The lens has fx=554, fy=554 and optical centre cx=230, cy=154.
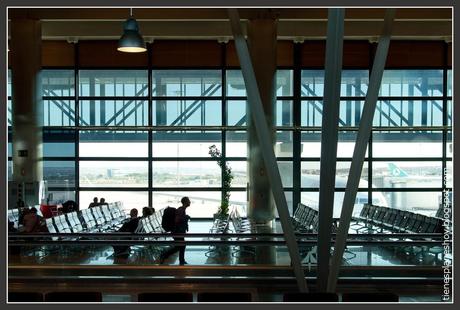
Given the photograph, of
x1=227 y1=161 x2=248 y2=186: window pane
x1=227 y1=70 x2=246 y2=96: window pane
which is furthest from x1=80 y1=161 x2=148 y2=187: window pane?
x1=227 y1=70 x2=246 y2=96: window pane

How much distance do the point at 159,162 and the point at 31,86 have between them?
209 inches

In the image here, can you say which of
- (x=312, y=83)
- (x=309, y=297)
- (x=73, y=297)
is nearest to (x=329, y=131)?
(x=309, y=297)

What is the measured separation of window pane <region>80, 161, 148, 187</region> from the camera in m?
20.4

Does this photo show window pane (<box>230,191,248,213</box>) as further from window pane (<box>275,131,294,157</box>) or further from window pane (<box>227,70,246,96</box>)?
window pane (<box>227,70,246,96</box>)

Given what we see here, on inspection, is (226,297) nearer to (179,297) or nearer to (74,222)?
(179,297)

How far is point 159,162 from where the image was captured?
2044cm

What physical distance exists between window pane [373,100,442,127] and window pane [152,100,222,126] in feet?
19.1

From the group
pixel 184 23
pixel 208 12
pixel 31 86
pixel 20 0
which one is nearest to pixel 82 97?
pixel 31 86

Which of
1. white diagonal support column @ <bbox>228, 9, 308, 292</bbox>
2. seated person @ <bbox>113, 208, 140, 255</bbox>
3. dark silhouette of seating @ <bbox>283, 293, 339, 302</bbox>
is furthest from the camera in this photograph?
seated person @ <bbox>113, 208, 140, 255</bbox>

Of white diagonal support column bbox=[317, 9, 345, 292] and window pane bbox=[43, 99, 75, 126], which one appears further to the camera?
window pane bbox=[43, 99, 75, 126]

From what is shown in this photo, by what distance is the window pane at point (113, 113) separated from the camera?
2019cm

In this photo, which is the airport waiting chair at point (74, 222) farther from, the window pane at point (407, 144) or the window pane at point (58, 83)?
the window pane at point (407, 144)

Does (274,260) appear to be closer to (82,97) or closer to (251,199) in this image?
(251,199)

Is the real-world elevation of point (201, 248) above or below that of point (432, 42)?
below
